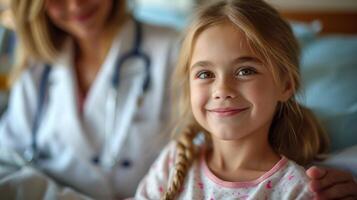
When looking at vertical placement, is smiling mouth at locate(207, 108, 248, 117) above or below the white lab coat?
above

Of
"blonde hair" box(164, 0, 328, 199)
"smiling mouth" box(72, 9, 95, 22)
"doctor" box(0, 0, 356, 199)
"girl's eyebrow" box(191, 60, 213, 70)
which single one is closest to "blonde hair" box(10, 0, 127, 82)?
"doctor" box(0, 0, 356, 199)

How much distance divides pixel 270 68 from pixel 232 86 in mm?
80

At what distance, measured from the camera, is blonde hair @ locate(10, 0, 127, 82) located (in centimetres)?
132

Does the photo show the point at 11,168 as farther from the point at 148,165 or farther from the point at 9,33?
the point at 9,33

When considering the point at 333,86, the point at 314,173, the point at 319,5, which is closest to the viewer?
the point at 314,173

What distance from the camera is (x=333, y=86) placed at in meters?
1.20

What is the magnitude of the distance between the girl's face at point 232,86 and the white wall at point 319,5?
1045mm

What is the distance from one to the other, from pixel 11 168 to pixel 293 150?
0.70 metres

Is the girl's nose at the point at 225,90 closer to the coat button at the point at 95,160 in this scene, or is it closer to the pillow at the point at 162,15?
the coat button at the point at 95,160

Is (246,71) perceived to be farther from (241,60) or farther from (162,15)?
(162,15)

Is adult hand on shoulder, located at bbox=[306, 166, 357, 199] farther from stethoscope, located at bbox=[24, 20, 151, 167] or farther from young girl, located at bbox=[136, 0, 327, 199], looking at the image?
stethoscope, located at bbox=[24, 20, 151, 167]

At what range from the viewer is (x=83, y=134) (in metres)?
1.26

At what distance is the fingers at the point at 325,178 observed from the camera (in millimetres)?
792

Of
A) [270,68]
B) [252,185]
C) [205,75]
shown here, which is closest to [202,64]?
[205,75]
